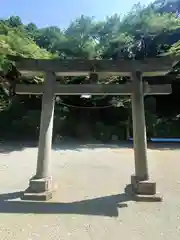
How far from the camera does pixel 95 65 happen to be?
4406 mm

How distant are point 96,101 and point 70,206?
9252 mm

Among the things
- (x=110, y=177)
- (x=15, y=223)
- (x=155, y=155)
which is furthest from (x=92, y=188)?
(x=155, y=155)

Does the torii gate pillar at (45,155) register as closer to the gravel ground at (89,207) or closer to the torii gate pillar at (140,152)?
the gravel ground at (89,207)

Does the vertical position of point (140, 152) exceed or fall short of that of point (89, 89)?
it falls short

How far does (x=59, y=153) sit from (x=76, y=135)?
12.1 feet

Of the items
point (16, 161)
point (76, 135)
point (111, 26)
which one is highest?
point (111, 26)

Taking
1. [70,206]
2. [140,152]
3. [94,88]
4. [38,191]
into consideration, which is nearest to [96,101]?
[94,88]

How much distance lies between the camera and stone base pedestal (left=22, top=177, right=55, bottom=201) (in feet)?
13.0

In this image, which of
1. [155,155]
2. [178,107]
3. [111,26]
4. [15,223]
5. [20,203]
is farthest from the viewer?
[111,26]

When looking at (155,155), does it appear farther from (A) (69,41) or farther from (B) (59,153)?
(A) (69,41)

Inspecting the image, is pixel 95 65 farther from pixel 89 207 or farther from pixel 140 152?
pixel 89 207

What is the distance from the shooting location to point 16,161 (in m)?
7.38

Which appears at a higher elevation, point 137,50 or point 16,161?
point 137,50

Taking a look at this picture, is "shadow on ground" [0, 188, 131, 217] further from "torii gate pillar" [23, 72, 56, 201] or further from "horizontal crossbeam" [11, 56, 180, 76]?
"horizontal crossbeam" [11, 56, 180, 76]
